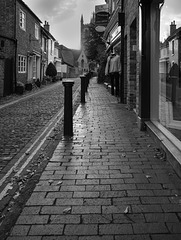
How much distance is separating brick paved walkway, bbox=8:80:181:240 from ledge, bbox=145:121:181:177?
0.13 meters

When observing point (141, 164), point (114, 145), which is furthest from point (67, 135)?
point (141, 164)

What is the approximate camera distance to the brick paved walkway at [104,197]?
9.39 feet

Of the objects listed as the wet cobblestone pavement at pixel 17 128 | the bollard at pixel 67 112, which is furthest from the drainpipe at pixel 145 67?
the wet cobblestone pavement at pixel 17 128

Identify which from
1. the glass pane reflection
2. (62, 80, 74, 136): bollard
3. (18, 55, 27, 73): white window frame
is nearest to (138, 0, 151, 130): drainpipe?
the glass pane reflection

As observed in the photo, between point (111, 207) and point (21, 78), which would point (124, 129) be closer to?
point (111, 207)

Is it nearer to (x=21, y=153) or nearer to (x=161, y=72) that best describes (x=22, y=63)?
(x=161, y=72)

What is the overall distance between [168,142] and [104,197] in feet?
6.63

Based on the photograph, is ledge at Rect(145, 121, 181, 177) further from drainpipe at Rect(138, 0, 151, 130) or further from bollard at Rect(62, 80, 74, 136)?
bollard at Rect(62, 80, 74, 136)

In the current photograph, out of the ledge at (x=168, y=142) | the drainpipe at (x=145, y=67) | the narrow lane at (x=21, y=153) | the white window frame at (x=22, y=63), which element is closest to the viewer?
the narrow lane at (x=21, y=153)

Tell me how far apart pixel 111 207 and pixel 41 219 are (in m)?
0.74

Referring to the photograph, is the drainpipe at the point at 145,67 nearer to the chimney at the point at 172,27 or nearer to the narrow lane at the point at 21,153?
the chimney at the point at 172,27

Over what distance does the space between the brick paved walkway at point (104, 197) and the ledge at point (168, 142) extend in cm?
13

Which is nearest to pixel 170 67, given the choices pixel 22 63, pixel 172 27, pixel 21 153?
pixel 172 27

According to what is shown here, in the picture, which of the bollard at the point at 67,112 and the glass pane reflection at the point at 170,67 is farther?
the bollard at the point at 67,112
